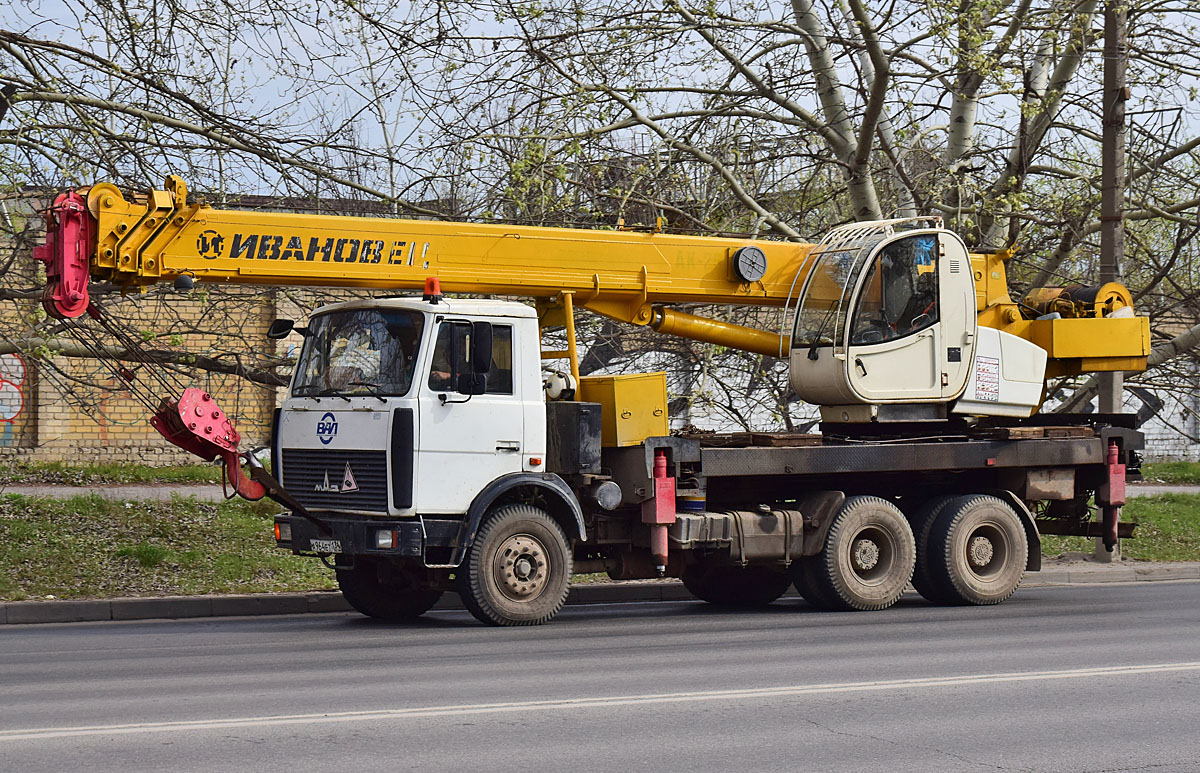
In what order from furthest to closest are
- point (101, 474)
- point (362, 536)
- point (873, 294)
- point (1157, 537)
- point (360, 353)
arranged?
point (101, 474), point (1157, 537), point (873, 294), point (360, 353), point (362, 536)

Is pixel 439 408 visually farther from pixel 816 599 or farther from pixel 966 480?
pixel 966 480

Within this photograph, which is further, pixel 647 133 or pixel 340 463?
pixel 647 133

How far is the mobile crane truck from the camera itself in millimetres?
11203

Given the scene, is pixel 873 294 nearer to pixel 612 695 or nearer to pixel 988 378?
pixel 988 378

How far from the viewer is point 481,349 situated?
37.1ft

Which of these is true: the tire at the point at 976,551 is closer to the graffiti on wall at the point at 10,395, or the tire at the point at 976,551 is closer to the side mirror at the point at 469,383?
the side mirror at the point at 469,383

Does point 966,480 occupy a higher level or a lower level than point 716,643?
higher

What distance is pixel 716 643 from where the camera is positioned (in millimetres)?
10609

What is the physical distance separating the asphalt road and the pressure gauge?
3019 millimetres

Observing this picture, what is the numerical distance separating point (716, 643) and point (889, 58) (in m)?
8.31

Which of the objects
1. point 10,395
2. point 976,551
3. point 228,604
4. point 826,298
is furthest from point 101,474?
point 976,551

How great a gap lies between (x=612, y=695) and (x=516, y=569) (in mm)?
3428

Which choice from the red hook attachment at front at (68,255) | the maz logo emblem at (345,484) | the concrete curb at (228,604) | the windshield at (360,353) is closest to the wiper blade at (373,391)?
the windshield at (360,353)

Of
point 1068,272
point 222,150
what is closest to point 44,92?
point 222,150
